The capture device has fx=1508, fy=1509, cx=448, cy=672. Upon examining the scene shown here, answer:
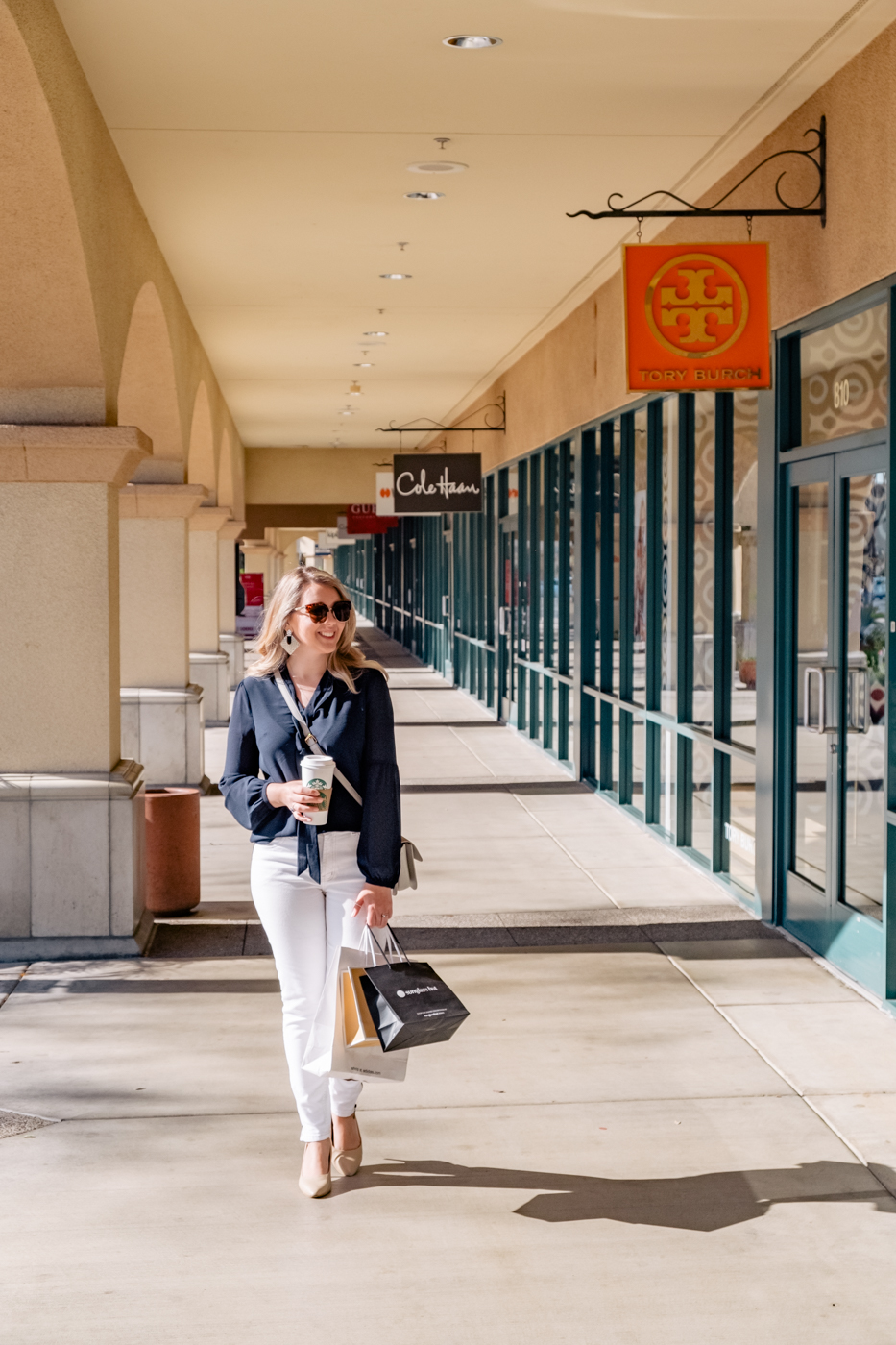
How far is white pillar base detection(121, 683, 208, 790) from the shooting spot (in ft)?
39.6

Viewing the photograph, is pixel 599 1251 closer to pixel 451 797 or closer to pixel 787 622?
pixel 787 622

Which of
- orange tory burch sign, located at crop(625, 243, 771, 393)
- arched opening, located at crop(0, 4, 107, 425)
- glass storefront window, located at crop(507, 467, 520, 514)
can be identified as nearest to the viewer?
arched opening, located at crop(0, 4, 107, 425)

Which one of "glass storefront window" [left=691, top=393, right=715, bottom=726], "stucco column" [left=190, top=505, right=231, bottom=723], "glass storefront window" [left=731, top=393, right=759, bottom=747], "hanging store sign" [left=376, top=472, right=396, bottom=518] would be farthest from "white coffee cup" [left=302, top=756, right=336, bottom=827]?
"hanging store sign" [left=376, top=472, right=396, bottom=518]

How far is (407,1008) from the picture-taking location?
394cm

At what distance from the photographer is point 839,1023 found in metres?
5.98

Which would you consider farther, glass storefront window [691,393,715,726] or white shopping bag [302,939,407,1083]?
glass storefront window [691,393,715,726]

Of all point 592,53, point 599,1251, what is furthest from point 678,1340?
point 592,53

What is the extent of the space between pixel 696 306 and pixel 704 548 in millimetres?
2340

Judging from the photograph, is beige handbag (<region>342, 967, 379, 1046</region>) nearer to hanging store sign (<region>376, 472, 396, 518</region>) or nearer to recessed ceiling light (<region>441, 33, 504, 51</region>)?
recessed ceiling light (<region>441, 33, 504, 51</region>)

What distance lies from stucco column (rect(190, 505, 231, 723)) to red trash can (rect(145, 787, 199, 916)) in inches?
372

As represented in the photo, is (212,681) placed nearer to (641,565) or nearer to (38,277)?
(641,565)

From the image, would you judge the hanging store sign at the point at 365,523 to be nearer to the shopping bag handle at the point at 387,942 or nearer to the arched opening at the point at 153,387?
the arched opening at the point at 153,387

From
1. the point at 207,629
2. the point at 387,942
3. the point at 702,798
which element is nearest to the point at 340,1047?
the point at 387,942

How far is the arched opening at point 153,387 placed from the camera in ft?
33.9
